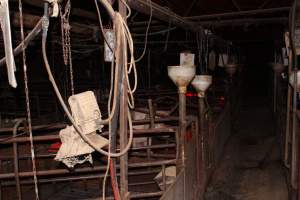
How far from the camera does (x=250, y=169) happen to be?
8398 mm

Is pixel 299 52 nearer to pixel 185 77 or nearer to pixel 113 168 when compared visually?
pixel 185 77

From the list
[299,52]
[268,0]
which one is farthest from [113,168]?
[268,0]

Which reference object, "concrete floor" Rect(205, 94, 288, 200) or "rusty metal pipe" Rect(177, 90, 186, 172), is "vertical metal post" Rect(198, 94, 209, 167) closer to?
"concrete floor" Rect(205, 94, 288, 200)

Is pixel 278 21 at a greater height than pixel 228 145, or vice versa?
pixel 278 21

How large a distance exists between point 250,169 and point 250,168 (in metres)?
0.09

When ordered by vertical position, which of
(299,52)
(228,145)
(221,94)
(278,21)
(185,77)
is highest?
(278,21)

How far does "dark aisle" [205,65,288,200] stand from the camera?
6.74 meters

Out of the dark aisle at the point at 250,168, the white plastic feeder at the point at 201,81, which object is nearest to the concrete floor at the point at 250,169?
the dark aisle at the point at 250,168

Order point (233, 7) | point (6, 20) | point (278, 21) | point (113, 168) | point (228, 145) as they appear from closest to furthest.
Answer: point (6, 20), point (113, 168), point (233, 7), point (278, 21), point (228, 145)

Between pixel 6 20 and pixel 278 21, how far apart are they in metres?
6.08

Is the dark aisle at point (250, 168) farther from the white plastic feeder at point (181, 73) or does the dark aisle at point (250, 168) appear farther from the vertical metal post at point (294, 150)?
the white plastic feeder at point (181, 73)

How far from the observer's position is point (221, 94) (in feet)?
36.6

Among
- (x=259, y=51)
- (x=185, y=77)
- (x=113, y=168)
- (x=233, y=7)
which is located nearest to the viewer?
(x=113, y=168)

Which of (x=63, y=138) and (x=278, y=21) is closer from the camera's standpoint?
(x=63, y=138)
